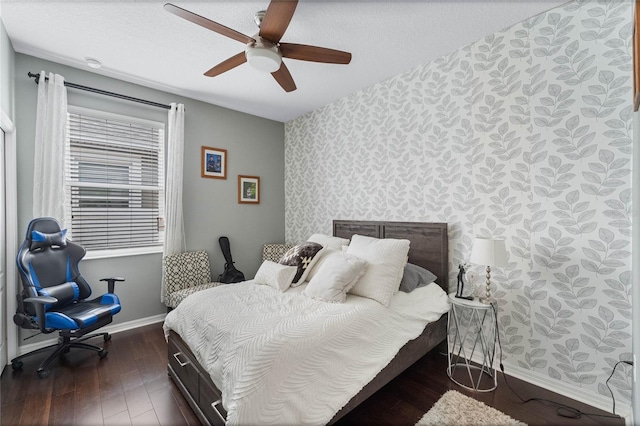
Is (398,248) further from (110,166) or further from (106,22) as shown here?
(110,166)

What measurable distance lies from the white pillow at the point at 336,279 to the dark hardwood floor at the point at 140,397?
0.75 m

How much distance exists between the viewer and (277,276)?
2.42 m

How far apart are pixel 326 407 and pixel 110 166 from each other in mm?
3288

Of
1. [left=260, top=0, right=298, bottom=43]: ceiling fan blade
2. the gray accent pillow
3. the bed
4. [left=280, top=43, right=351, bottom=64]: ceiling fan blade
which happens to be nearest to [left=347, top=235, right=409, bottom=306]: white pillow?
the gray accent pillow

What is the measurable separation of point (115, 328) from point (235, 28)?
3.27m

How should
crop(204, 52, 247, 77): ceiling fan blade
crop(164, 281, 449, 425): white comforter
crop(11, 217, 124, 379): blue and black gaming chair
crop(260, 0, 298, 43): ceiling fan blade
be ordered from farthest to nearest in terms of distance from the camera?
crop(11, 217, 124, 379): blue and black gaming chair, crop(204, 52, 247, 77): ceiling fan blade, crop(260, 0, 298, 43): ceiling fan blade, crop(164, 281, 449, 425): white comforter

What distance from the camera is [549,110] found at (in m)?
2.09

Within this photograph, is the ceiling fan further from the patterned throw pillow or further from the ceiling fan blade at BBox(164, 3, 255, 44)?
the patterned throw pillow

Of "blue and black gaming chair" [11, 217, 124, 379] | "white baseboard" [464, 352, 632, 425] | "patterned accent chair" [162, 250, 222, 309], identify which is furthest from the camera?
"patterned accent chair" [162, 250, 222, 309]

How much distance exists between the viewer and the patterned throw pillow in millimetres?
2539

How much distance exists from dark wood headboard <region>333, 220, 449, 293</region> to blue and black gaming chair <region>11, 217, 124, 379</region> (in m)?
2.74

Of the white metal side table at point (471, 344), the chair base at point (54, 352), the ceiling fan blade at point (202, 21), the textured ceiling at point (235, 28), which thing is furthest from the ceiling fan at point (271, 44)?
the chair base at point (54, 352)

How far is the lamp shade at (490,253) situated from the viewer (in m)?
2.03

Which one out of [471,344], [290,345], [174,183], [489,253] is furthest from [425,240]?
[174,183]
